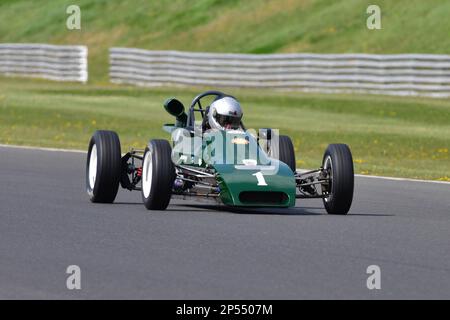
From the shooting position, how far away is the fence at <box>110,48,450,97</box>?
35.6 metres

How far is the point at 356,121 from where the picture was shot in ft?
103

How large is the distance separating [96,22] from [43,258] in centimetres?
4952

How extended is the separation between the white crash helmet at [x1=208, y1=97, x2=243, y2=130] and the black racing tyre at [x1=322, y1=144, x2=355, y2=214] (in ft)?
3.63

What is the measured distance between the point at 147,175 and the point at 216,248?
9.86 ft

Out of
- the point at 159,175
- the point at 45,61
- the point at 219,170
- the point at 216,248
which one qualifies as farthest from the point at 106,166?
the point at 45,61

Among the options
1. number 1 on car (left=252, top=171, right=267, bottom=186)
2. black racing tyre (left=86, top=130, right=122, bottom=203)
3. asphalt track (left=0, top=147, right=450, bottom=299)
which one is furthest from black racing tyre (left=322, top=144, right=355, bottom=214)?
black racing tyre (left=86, top=130, right=122, bottom=203)

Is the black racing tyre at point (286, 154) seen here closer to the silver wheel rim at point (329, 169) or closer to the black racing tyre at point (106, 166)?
the silver wheel rim at point (329, 169)

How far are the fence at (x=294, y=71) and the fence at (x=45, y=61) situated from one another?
149cm

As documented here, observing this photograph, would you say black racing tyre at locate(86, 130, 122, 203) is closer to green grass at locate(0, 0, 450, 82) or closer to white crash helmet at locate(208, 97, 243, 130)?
white crash helmet at locate(208, 97, 243, 130)

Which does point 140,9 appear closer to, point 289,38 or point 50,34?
point 50,34

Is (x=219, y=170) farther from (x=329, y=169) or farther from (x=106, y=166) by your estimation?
(x=106, y=166)

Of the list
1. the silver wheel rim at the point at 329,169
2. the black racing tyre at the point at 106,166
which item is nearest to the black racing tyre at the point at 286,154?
the silver wheel rim at the point at 329,169

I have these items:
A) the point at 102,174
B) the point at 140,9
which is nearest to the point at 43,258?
the point at 102,174
